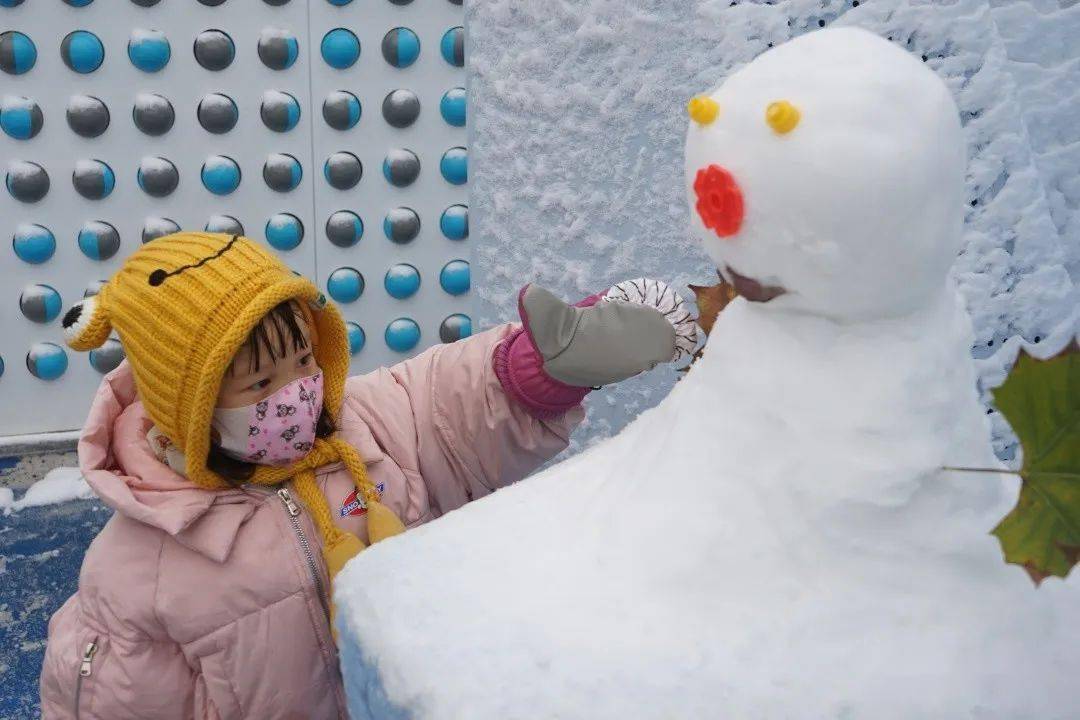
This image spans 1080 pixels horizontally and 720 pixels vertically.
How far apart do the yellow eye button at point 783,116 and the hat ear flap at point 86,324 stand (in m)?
0.77

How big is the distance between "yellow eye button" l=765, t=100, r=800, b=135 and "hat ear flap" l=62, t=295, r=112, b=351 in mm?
773

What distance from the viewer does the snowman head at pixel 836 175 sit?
502mm

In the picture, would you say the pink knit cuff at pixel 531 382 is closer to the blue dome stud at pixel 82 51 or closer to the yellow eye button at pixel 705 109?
the yellow eye button at pixel 705 109

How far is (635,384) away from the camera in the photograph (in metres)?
1.38

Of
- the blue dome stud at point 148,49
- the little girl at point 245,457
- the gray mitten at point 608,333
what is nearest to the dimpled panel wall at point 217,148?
the blue dome stud at point 148,49

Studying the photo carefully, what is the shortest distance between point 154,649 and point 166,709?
7 centimetres

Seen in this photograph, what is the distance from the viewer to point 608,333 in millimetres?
905

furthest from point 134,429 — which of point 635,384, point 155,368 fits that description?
point 635,384

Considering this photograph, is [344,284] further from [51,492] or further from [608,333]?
[608,333]

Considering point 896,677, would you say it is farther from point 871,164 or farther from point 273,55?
point 273,55

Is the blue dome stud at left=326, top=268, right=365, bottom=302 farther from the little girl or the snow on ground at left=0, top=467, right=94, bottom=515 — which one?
the little girl

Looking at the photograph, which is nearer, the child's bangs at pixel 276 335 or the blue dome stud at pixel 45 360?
the child's bangs at pixel 276 335

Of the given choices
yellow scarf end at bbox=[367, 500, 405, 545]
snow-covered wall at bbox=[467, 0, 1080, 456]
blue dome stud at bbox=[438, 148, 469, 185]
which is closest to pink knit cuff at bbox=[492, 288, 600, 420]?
yellow scarf end at bbox=[367, 500, 405, 545]

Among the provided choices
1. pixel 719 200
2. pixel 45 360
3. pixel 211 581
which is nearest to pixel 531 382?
pixel 211 581
